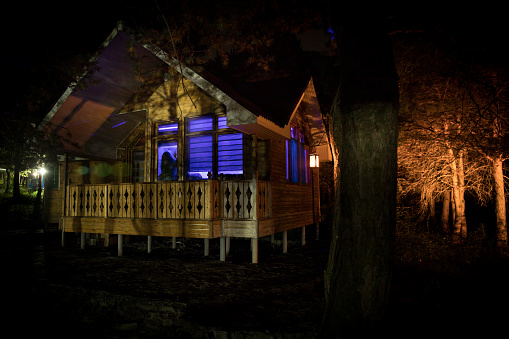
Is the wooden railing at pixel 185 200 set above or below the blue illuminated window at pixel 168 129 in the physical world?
below

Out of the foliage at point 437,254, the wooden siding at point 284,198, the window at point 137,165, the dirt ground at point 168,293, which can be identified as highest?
the window at point 137,165

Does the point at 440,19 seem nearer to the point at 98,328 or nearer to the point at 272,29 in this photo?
the point at 272,29

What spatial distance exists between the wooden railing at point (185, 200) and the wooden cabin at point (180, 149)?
30mm

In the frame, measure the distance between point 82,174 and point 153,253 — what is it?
7.64 m

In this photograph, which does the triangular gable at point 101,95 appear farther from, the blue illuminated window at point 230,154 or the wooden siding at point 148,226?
the blue illuminated window at point 230,154

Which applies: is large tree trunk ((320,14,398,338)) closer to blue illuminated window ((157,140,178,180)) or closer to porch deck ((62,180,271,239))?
porch deck ((62,180,271,239))

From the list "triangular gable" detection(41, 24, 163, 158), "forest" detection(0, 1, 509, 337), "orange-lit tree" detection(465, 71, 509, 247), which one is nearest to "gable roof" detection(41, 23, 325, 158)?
"triangular gable" detection(41, 24, 163, 158)

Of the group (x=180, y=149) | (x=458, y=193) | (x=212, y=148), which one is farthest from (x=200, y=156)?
(x=458, y=193)

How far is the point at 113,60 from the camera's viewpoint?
1186cm

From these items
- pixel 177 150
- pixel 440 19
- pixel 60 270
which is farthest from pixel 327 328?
pixel 177 150

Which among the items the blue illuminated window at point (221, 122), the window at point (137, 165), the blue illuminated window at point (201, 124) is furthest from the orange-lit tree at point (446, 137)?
the window at point (137, 165)

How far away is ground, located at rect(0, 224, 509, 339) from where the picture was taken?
5.34 meters

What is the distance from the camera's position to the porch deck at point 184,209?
966 centimetres

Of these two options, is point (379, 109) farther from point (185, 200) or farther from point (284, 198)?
point (284, 198)
